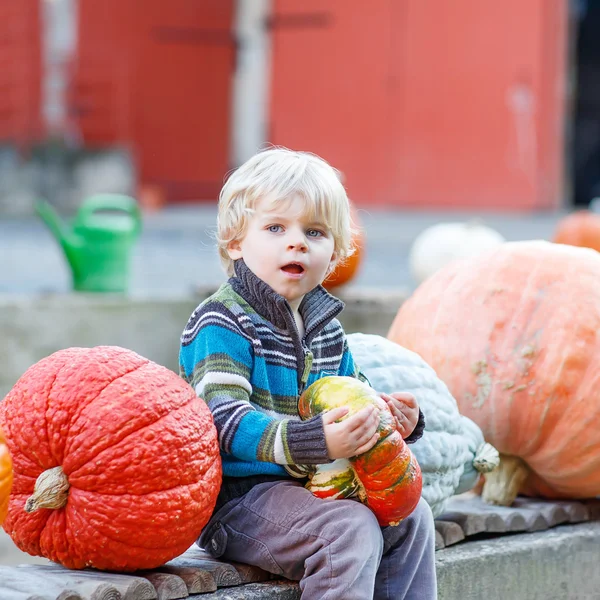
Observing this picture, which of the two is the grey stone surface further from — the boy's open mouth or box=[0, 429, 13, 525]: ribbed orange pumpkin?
box=[0, 429, 13, 525]: ribbed orange pumpkin

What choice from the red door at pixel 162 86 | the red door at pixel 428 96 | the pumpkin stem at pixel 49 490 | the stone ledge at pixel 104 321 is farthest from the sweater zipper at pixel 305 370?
the red door at pixel 162 86

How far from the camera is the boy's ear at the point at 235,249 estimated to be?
98.7 inches

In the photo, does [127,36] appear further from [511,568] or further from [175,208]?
[511,568]

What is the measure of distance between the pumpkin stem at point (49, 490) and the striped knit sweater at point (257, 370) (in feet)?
1.10

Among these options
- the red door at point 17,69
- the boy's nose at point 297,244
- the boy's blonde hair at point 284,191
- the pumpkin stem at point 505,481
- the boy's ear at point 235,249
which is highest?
the red door at point 17,69

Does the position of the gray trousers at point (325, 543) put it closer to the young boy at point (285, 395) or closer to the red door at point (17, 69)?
the young boy at point (285, 395)

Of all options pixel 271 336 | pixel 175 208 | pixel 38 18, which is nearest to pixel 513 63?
pixel 175 208

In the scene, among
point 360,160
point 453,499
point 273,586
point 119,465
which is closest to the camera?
point 119,465

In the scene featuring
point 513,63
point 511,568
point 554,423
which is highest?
point 513,63

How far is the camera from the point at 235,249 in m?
2.52

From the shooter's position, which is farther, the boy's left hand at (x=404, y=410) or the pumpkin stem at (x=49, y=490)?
the boy's left hand at (x=404, y=410)

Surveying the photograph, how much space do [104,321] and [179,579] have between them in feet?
10.2

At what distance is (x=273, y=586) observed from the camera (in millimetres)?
2369

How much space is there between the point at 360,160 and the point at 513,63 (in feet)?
5.91
